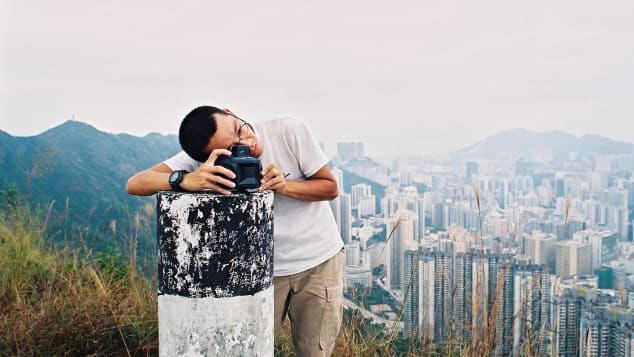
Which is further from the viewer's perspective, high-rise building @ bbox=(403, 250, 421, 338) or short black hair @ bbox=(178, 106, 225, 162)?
high-rise building @ bbox=(403, 250, 421, 338)

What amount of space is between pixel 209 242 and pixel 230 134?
1.44 ft

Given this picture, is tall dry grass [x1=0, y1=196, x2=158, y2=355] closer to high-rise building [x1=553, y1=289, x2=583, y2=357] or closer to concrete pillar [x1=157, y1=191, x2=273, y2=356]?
concrete pillar [x1=157, y1=191, x2=273, y2=356]

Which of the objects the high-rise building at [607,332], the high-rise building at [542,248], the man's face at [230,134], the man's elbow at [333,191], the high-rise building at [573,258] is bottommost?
the high-rise building at [607,332]

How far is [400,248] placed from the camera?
3975mm

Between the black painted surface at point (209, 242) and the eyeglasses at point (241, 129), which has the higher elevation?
the eyeglasses at point (241, 129)

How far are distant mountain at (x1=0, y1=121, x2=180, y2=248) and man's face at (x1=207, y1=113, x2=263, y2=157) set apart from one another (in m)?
1.90

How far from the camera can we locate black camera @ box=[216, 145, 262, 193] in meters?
1.77

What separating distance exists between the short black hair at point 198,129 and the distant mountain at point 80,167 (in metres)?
1.87

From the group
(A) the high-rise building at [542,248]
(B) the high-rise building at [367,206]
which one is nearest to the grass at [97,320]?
(A) the high-rise building at [542,248]

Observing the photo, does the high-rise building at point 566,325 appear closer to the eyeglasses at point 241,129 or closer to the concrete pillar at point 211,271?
the concrete pillar at point 211,271

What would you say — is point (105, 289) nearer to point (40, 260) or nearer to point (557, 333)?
point (40, 260)

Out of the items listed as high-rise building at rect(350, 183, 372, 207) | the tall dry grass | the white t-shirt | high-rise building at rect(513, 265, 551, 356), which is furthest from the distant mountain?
high-rise building at rect(513, 265, 551, 356)

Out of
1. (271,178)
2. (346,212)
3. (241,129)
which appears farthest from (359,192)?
(271,178)

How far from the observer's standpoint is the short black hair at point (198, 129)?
197 centimetres
